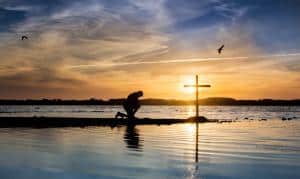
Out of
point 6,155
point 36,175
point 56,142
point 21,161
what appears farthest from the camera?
point 56,142

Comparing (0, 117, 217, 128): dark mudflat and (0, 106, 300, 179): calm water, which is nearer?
(0, 106, 300, 179): calm water

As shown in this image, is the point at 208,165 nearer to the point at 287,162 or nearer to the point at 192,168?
the point at 192,168

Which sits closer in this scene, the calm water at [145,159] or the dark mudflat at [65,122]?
the calm water at [145,159]

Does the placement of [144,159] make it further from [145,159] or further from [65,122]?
[65,122]

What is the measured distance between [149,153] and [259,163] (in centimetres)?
596


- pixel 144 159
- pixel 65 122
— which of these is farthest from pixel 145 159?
pixel 65 122

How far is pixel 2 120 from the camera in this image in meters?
48.3

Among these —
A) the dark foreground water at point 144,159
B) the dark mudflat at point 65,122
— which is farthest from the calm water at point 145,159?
the dark mudflat at point 65,122

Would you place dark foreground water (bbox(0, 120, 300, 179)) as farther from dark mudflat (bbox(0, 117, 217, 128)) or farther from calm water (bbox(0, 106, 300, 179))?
dark mudflat (bbox(0, 117, 217, 128))

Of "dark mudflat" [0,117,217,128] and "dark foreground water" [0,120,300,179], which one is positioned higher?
"dark mudflat" [0,117,217,128]

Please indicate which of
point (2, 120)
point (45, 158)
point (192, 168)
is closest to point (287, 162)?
point (192, 168)

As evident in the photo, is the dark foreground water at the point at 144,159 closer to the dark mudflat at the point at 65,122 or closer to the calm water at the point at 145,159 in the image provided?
the calm water at the point at 145,159

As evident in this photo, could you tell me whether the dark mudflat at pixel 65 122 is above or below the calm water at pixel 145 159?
above

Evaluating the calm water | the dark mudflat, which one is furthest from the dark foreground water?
the dark mudflat
